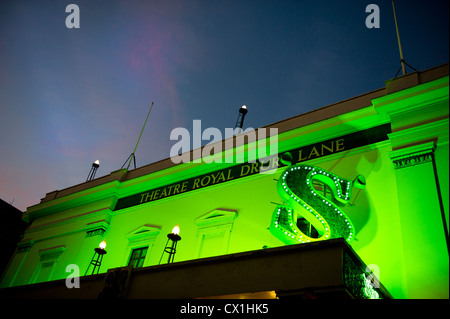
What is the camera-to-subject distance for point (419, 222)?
337 inches

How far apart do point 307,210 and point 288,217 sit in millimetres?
479

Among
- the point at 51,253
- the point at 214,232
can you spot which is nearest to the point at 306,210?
the point at 214,232

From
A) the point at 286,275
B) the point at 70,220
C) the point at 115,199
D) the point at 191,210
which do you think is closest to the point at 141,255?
the point at 191,210

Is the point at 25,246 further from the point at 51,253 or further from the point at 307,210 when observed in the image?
the point at 307,210

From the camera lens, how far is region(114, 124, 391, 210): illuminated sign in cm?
1115

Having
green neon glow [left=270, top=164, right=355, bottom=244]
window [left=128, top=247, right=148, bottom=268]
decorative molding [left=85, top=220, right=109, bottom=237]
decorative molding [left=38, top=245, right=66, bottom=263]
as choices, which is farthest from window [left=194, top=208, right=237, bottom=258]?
decorative molding [left=38, top=245, right=66, bottom=263]

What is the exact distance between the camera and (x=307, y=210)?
8477 millimetres

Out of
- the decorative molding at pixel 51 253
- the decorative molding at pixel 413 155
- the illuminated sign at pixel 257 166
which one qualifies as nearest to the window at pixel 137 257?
the illuminated sign at pixel 257 166

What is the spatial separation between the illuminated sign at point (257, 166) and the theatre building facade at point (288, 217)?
5 cm

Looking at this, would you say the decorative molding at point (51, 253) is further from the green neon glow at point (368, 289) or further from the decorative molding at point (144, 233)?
the green neon glow at point (368, 289)

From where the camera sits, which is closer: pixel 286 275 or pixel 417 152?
pixel 286 275

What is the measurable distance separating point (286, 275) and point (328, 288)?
80cm

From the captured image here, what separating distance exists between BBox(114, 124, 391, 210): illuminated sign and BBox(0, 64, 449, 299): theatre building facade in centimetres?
5

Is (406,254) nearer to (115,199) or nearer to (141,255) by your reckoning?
(141,255)
